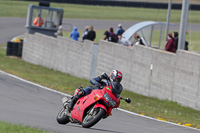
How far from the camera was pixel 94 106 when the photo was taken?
9.55m

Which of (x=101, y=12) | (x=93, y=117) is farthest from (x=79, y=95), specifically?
(x=101, y=12)

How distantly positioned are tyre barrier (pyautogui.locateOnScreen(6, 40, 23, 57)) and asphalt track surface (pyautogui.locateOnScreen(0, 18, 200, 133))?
9098 mm

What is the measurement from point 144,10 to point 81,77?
34.0 meters

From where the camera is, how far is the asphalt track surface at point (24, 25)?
124 feet

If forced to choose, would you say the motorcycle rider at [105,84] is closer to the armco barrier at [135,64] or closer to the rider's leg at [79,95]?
the rider's leg at [79,95]

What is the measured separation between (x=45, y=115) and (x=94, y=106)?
102 inches

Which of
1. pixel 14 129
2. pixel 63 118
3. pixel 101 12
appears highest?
pixel 101 12

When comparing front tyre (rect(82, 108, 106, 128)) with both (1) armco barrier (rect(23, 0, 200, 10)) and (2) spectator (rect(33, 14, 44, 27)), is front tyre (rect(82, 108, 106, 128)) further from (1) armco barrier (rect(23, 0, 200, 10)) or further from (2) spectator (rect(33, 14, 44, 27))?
(1) armco barrier (rect(23, 0, 200, 10))

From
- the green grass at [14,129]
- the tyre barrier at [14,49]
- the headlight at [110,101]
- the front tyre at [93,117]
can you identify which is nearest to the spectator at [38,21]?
the tyre barrier at [14,49]

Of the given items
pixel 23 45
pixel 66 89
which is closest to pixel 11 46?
pixel 23 45

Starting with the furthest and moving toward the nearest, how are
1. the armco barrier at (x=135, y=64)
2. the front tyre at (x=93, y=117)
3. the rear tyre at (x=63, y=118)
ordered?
the armco barrier at (x=135, y=64) → the rear tyre at (x=63, y=118) → the front tyre at (x=93, y=117)

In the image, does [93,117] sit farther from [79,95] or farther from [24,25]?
[24,25]

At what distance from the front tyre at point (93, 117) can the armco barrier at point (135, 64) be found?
725 cm

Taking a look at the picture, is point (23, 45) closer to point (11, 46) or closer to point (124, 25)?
point (11, 46)
